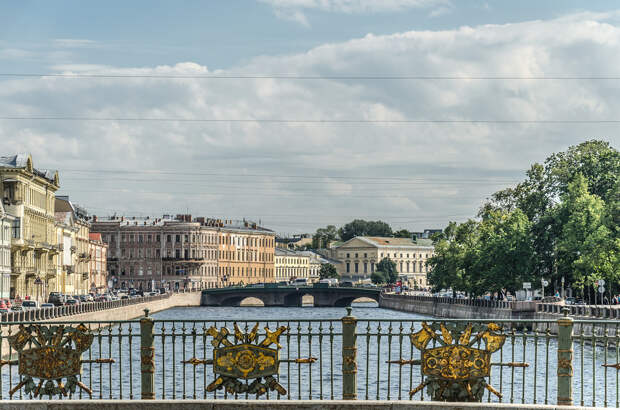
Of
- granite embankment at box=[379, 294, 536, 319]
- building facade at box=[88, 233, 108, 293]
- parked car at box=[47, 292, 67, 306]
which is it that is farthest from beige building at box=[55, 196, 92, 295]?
granite embankment at box=[379, 294, 536, 319]

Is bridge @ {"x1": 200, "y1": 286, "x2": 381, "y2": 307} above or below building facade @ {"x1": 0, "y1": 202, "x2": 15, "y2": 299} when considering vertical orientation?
below

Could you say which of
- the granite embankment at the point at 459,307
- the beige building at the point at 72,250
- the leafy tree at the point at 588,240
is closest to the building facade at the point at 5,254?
the beige building at the point at 72,250

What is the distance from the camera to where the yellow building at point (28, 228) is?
304 feet

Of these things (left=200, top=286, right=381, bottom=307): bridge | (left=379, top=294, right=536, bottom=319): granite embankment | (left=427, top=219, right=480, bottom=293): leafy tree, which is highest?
(left=427, top=219, right=480, bottom=293): leafy tree

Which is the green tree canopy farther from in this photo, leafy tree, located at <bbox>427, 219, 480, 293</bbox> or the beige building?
the beige building

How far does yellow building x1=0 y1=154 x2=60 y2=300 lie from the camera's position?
92.6m

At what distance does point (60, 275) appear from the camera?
116562mm

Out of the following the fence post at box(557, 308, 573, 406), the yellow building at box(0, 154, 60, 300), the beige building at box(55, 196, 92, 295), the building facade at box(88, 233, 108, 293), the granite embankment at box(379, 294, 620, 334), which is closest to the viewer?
the fence post at box(557, 308, 573, 406)

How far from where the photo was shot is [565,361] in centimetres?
1517

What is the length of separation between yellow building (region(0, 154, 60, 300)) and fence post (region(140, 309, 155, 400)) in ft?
245

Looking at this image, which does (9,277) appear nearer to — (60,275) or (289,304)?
(60,275)

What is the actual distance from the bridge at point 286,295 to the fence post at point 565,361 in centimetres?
13141

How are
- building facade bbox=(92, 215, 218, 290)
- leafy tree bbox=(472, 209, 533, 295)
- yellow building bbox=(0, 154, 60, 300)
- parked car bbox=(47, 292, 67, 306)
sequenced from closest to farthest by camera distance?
leafy tree bbox=(472, 209, 533, 295), parked car bbox=(47, 292, 67, 306), yellow building bbox=(0, 154, 60, 300), building facade bbox=(92, 215, 218, 290)

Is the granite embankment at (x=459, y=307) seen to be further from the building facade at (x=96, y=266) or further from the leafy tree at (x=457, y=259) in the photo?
the building facade at (x=96, y=266)
